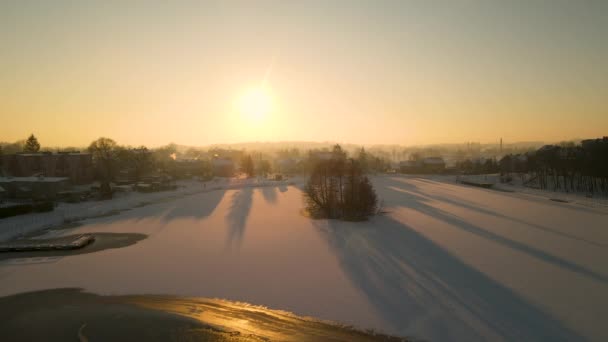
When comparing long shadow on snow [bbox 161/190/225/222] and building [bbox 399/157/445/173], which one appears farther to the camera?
building [bbox 399/157/445/173]

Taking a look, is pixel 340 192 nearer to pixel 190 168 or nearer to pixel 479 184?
pixel 479 184

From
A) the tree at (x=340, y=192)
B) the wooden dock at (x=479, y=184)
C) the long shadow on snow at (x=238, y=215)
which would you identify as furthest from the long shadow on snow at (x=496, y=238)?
the wooden dock at (x=479, y=184)

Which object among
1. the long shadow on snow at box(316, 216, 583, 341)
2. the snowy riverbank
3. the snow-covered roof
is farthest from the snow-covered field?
the snow-covered roof

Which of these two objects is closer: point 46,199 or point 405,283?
point 405,283

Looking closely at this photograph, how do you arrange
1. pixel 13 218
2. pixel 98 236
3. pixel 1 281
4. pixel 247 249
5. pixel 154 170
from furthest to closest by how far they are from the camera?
pixel 154 170 → pixel 13 218 → pixel 98 236 → pixel 247 249 → pixel 1 281

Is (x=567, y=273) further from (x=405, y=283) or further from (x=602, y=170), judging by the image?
(x=602, y=170)

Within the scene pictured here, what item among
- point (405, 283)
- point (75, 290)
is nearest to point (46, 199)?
point (75, 290)

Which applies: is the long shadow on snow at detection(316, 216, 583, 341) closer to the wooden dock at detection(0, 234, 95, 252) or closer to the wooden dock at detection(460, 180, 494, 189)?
the wooden dock at detection(0, 234, 95, 252)
